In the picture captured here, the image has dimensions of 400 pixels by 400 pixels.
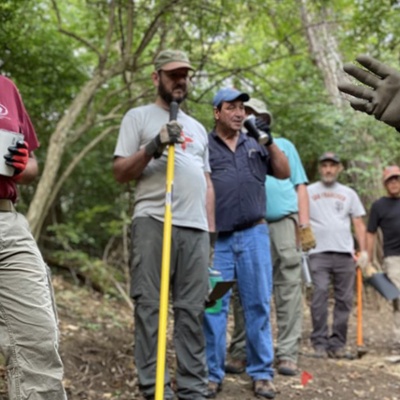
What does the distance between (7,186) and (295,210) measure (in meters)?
3.31

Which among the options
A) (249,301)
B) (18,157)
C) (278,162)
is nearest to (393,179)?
(278,162)

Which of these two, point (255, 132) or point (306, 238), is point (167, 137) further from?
point (306, 238)

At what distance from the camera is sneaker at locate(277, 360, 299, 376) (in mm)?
5172

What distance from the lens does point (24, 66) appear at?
7207 mm

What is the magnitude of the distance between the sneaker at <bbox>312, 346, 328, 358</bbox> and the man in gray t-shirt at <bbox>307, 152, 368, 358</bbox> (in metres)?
0.01

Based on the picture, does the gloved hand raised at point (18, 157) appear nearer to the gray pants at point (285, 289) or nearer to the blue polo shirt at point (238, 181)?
the blue polo shirt at point (238, 181)

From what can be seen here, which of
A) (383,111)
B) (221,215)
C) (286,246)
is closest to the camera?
(383,111)

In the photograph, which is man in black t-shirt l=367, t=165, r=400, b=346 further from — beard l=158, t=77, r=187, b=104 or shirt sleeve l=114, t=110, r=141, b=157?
shirt sleeve l=114, t=110, r=141, b=157

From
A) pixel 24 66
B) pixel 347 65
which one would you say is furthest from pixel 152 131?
pixel 24 66

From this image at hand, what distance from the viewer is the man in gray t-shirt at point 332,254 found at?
256 inches

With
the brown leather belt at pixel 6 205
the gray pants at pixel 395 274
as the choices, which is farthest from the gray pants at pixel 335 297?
the brown leather belt at pixel 6 205

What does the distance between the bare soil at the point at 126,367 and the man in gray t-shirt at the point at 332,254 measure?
0.94 feet

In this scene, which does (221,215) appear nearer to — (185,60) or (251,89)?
(185,60)

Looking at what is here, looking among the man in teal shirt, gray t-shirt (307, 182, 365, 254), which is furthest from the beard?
gray t-shirt (307, 182, 365, 254)
